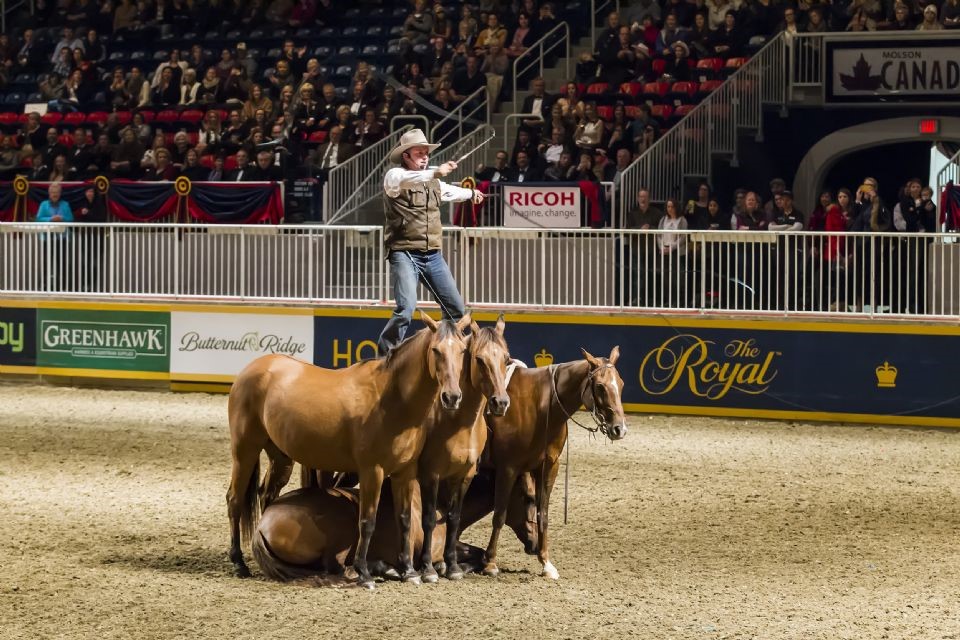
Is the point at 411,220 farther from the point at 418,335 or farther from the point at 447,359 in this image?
the point at 447,359

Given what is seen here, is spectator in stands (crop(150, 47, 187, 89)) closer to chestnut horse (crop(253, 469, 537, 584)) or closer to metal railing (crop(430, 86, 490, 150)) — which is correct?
metal railing (crop(430, 86, 490, 150))

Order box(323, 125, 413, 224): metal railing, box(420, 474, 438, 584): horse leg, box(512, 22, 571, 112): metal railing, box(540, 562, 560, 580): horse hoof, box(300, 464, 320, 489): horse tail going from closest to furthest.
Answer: box(420, 474, 438, 584): horse leg < box(540, 562, 560, 580): horse hoof < box(300, 464, 320, 489): horse tail < box(323, 125, 413, 224): metal railing < box(512, 22, 571, 112): metal railing

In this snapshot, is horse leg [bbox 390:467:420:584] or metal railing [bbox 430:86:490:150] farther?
metal railing [bbox 430:86:490:150]

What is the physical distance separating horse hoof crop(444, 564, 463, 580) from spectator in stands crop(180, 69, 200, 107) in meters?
20.4

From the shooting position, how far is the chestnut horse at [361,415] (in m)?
9.64

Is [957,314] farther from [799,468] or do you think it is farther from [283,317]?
[283,317]

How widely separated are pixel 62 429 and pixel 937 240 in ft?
34.0

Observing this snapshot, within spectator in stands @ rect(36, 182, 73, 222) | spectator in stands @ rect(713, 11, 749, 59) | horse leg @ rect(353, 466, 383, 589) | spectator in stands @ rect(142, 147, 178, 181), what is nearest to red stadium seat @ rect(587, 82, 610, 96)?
spectator in stands @ rect(713, 11, 749, 59)

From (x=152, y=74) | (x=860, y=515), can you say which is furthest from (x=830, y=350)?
(x=152, y=74)

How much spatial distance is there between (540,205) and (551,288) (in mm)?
2141

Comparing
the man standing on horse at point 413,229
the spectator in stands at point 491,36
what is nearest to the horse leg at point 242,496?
the man standing on horse at point 413,229

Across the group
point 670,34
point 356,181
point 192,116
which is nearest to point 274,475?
point 356,181

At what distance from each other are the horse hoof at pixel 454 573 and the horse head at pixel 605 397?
1374 millimetres

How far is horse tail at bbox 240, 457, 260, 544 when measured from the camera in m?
10.4
